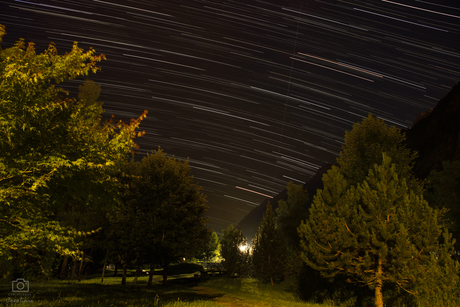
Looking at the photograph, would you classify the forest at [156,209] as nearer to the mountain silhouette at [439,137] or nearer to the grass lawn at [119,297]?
the grass lawn at [119,297]

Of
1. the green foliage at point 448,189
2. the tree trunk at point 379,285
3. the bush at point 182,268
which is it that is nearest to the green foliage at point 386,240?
the tree trunk at point 379,285

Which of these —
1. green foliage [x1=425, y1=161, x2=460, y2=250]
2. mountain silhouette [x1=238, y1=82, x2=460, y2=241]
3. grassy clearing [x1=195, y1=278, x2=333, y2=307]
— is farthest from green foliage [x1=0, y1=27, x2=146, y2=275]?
mountain silhouette [x1=238, y1=82, x2=460, y2=241]

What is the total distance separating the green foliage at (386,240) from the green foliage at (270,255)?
18527 millimetres

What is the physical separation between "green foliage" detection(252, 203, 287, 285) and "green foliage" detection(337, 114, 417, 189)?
12538 mm

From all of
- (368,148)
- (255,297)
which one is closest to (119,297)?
(255,297)

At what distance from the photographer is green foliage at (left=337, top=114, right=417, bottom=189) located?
29.8m

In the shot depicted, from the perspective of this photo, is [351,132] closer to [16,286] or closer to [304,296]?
[304,296]

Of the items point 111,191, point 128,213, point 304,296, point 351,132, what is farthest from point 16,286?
point 351,132

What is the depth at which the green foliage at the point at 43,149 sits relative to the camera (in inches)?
284

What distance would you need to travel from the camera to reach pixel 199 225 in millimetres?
26703

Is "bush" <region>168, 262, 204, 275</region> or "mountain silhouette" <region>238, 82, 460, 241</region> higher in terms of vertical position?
"mountain silhouette" <region>238, 82, 460, 241</region>

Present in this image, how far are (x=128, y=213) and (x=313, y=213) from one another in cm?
1673

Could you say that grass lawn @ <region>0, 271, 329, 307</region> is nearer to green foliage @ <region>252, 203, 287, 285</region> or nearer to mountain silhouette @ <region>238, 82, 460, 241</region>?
green foliage @ <region>252, 203, 287, 285</region>

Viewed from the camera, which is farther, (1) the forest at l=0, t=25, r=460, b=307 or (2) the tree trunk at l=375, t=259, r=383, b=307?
(2) the tree trunk at l=375, t=259, r=383, b=307
